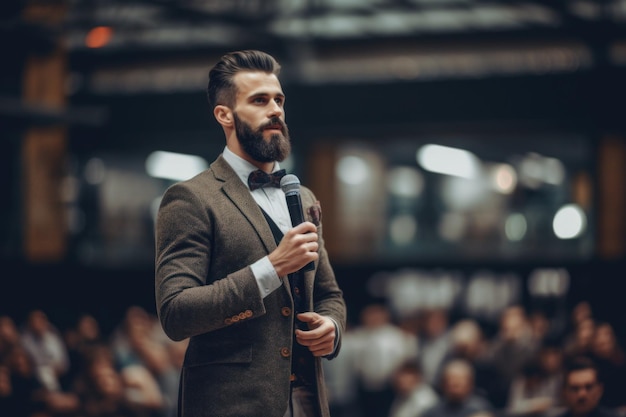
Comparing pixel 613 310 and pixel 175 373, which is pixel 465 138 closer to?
A: pixel 613 310

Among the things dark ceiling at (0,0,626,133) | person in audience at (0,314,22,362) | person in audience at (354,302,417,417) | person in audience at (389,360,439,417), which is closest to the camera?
person in audience at (0,314,22,362)

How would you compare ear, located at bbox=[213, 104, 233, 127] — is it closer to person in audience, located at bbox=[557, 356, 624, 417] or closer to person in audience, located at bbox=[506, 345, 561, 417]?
person in audience, located at bbox=[557, 356, 624, 417]

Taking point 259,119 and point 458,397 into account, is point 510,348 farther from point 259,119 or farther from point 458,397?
point 259,119

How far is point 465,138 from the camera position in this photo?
16312 mm

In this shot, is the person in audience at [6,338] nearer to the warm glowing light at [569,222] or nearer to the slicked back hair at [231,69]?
the slicked back hair at [231,69]

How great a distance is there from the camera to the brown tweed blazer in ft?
8.55

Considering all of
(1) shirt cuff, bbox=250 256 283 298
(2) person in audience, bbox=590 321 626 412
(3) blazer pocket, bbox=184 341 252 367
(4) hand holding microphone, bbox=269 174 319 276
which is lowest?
(2) person in audience, bbox=590 321 626 412

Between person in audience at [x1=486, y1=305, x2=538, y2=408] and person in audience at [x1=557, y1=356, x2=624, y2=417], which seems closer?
person in audience at [x1=557, y1=356, x2=624, y2=417]

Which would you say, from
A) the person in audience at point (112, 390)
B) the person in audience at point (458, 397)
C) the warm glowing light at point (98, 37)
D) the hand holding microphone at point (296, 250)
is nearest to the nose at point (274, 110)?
the hand holding microphone at point (296, 250)

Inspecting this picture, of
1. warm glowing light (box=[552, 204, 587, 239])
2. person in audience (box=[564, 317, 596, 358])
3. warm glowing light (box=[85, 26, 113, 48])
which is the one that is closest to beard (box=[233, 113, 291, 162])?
person in audience (box=[564, 317, 596, 358])

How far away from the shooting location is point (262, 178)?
2.79 m

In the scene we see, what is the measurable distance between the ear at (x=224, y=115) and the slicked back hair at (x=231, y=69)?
11 millimetres

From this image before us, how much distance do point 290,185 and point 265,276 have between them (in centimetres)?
27

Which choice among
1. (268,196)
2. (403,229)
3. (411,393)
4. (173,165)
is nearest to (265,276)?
(268,196)
